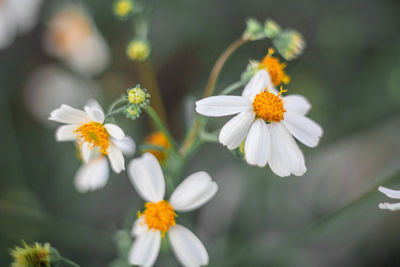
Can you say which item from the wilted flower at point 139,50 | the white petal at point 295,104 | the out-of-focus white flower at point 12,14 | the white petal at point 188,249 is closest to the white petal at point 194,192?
the white petal at point 188,249

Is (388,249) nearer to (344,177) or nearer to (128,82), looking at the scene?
(344,177)

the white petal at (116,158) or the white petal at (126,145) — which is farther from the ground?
the white petal at (126,145)

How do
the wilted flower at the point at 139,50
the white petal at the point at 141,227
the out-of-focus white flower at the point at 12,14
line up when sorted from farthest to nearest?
the out-of-focus white flower at the point at 12,14
the wilted flower at the point at 139,50
the white petal at the point at 141,227

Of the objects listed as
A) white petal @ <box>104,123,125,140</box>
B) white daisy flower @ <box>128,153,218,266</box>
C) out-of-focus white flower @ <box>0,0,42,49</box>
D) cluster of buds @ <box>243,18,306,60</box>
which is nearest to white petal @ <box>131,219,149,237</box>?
white daisy flower @ <box>128,153,218,266</box>

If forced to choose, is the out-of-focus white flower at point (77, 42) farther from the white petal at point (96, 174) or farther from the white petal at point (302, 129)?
the white petal at point (302, 129)

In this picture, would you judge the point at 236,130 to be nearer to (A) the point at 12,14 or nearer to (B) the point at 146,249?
(B) the point at 146,249

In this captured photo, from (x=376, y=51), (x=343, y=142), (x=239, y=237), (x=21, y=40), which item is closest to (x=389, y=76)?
(x=376, y=51)
